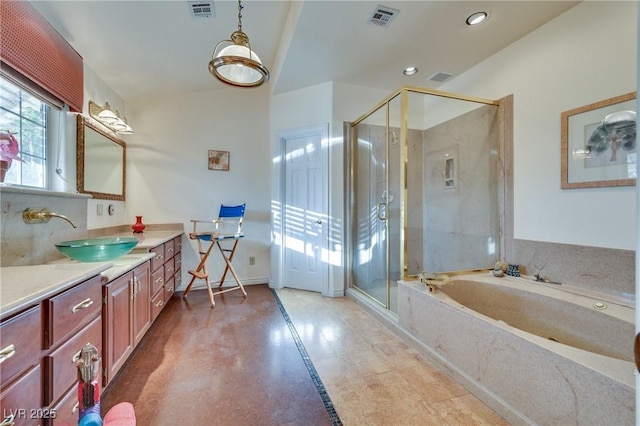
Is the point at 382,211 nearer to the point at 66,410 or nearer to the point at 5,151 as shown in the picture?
the point at 66,410

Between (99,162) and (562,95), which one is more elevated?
(562,95)

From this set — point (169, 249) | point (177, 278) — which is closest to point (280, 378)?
point (169, 249)

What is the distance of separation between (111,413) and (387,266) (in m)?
2.56

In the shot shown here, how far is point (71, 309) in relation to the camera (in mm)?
1070

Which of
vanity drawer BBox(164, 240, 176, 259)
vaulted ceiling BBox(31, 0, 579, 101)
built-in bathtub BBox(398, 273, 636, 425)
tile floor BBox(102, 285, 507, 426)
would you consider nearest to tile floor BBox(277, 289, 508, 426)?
tile floor BBox(102, 285, 507, 426)

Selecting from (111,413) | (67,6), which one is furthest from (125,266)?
(67,6)

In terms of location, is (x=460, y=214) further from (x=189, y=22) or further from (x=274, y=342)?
(x=189, y=22)

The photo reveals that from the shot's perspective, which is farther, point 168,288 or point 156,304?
point 168,288

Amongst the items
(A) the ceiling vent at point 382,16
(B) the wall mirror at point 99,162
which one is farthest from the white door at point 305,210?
(B) the wall mirror at point 99,162

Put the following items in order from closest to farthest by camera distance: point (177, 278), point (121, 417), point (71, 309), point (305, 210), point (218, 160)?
point (121, 417) → point (71, 309) → point (177, 278) → point (305, 210) → point (218, 160)

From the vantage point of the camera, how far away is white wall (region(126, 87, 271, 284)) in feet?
11.0

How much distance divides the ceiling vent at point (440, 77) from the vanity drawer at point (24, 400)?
12.4ft

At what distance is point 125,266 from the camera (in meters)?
1.65

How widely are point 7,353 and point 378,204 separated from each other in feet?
9.59
